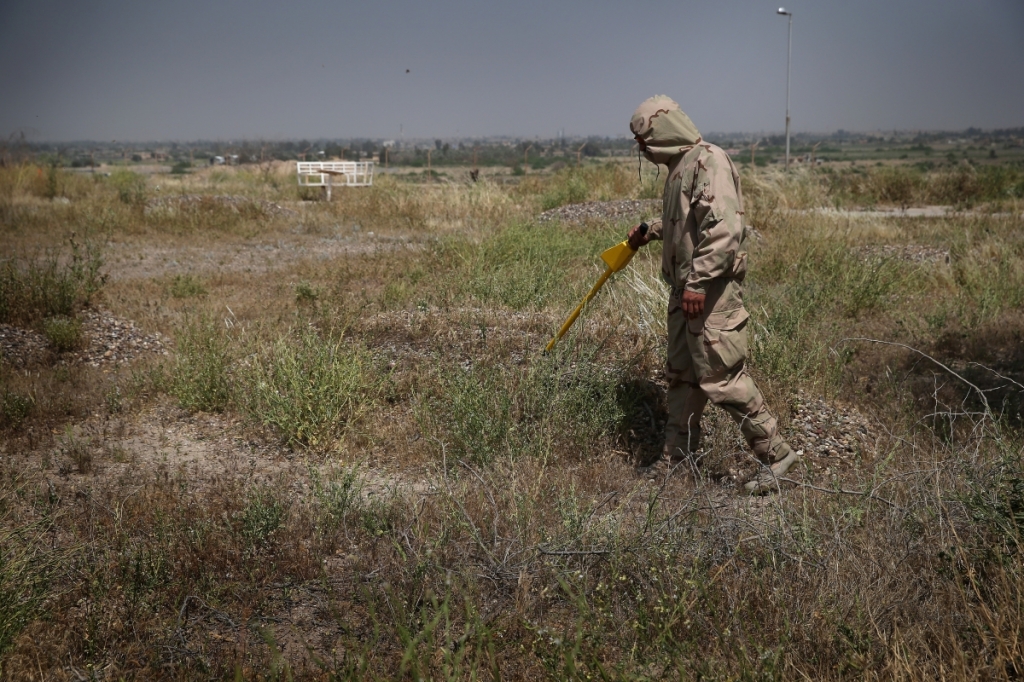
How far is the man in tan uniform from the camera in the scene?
377 cm

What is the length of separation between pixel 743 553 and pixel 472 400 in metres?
1.82

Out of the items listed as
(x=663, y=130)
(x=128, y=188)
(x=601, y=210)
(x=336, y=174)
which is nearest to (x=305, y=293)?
(x=663, y=130)

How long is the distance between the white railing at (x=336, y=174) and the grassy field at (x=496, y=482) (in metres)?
12.4

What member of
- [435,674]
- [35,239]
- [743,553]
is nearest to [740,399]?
[743,553]

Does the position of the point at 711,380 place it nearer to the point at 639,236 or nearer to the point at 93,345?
the point at 639,236

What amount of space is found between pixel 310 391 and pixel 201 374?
1.02m

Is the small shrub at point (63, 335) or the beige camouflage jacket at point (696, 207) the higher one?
the beige camouflage jacket at point (696, 207)

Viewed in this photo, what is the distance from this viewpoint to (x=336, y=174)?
21.6m

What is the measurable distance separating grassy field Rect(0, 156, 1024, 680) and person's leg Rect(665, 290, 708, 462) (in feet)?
0.57

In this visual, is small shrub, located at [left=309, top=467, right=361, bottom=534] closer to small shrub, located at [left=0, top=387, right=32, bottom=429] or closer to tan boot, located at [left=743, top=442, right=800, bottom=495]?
tan boot, located at [left=743, top=442, right=800, bottom=495]

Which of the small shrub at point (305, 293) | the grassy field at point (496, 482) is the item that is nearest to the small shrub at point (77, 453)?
the grassy field at point (496, 482)

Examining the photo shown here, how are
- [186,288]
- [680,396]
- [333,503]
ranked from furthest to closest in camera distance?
[186,288] → [680,396] → [333,503]

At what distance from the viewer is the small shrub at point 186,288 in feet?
27.9

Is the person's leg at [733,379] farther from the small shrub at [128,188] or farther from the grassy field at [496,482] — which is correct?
the small shrub at [128,188]
